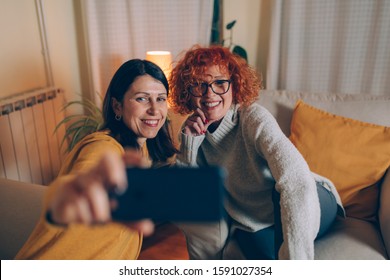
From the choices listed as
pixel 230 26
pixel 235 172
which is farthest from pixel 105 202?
pixel 230 26

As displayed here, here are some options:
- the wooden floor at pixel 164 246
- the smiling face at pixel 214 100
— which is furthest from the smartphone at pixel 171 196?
the wooden floor at pixel 164 246

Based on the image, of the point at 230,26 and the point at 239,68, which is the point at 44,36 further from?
the point at 239,68

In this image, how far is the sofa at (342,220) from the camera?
108cm

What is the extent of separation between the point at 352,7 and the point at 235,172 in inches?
50.3

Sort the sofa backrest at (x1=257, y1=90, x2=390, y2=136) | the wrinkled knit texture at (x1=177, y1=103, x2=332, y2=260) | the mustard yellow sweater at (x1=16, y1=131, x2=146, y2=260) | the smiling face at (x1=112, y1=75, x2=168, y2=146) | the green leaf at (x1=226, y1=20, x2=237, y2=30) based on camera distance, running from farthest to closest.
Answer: the green leaf at (x1=226, y1=20, x2=237, y2=30) < the sofa backrest at (x1=257, y1=90, x2=390, y2=136) < the smiling face at (x1=112, y1=75, x2=168, y2=146) < the wrinkled knit texture at (x1=177, y1=103, x2=332, y2=260) < the mustard yellow sweater at (x1=16, y1=131, x2=146, y2=260)

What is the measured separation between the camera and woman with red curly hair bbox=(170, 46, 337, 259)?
→ 106 centimetres

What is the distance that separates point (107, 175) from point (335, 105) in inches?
57.6

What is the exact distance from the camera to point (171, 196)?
0.92 feet

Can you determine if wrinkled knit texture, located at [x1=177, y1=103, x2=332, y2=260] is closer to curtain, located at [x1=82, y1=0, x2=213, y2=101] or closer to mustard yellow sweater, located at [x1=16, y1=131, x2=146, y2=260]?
mustard yellow sweater, located at [x1=16, y1=131, x2=146, y2=260]

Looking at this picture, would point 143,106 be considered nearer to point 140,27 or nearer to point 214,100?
point 214,100

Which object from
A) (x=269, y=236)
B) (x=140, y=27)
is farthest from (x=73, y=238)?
(x=140, y=27)

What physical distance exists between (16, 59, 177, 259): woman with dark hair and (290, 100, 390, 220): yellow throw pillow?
2.05 ft

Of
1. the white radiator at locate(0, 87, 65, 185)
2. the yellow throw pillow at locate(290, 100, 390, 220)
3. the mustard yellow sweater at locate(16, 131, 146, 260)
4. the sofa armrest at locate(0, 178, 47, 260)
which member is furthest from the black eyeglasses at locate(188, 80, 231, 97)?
the white radiator at locate(0, 87, 65, 185)

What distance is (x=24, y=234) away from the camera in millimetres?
1070
